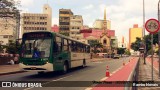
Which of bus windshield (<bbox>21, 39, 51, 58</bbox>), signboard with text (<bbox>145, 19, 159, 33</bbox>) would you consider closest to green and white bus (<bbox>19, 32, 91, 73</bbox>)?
bus windshield (<bbox>21, 39, 51, 58</bbox>)

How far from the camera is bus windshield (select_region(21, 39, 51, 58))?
61.4 ft

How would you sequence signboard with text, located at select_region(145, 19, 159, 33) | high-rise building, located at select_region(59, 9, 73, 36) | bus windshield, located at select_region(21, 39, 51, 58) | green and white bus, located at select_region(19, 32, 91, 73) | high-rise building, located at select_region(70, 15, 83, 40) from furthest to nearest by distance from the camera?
high-rise building, located at select_region(59, 9, 73, 36) → high-rise building, located at select_region(70, 15, 83, 40) → bus windshield, located at select_region(21, 39, 51, 58) → green and white bus, located at select_region(19, 32, 91, 73) → signboard with text, located at select_region(145, 19, 159, 33)

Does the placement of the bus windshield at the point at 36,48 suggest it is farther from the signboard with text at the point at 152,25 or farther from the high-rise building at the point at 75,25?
the high-rise building at the point at 75,25

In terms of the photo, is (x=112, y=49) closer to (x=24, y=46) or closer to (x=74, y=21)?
(x=74, y=21)

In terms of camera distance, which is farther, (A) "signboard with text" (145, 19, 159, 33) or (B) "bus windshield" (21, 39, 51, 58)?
(B) "bus windshield" (21, 39, 51, 58)

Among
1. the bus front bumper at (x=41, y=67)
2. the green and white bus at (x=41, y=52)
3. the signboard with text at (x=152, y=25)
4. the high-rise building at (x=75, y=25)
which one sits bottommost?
the bus front bumper at (x=41, y=67)

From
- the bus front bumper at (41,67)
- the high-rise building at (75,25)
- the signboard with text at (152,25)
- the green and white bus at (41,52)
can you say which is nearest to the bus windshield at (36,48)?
the green and white bus at (41,52)

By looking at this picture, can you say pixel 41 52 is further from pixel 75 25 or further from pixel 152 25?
pixel 75 25

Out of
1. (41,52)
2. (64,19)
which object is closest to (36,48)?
(41,52)

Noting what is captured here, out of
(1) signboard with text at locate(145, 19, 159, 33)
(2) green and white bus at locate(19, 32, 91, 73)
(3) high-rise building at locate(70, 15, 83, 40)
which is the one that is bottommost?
(2) green and white bus at locate(19, 32, 91, 73)

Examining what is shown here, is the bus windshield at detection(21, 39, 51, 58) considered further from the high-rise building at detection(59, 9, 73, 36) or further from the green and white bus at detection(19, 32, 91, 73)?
the high-rise building at detection(59, 9, 73, 36)

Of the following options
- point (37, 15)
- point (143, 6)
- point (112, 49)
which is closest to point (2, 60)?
point (143, 6)

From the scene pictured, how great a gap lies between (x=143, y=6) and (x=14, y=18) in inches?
1115

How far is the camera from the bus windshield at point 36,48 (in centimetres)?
1870
